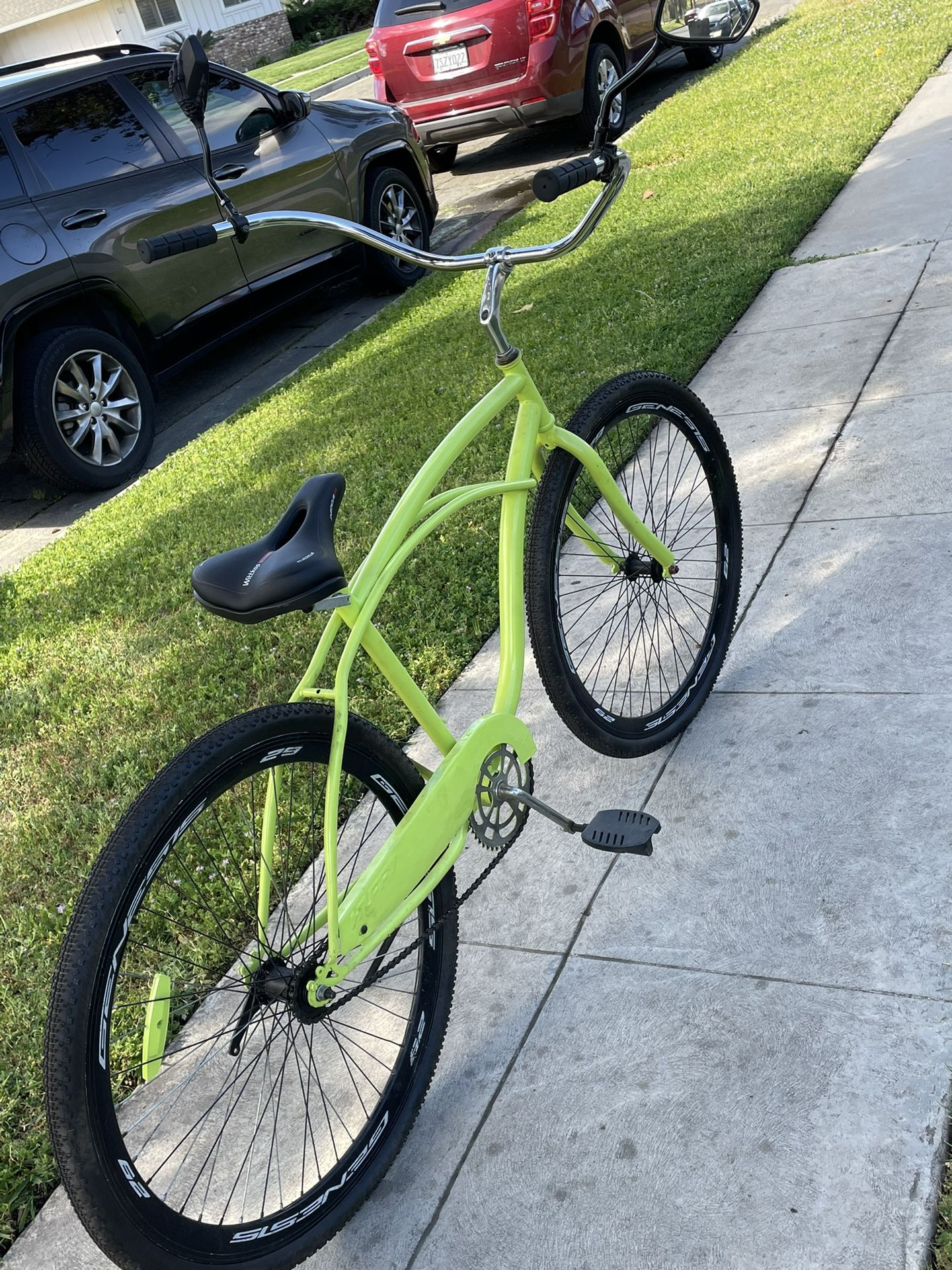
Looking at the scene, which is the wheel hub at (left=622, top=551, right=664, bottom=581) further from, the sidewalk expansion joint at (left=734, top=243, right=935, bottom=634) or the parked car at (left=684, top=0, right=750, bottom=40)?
the parked car at (left=684, top=0, right=750, bottom=40)

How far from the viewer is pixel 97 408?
6754mm

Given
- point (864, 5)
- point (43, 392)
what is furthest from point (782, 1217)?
point (864, 5)

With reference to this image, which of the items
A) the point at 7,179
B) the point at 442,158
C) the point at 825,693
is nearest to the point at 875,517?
the point at 825,693

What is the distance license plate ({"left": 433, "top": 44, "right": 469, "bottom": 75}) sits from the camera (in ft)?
33.6

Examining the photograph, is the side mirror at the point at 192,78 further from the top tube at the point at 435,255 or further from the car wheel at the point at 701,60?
the car wheel at the point at 701,60

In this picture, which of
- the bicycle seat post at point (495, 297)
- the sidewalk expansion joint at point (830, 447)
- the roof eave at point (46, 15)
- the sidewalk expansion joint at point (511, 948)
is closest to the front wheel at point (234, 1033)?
the sidewalk expansion joint at point (511, 948)

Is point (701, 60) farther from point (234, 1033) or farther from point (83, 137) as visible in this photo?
point (234, 1033)

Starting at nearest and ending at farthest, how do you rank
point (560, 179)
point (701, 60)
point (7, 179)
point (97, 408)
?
point (560, 179) < point (7, 179) < point (97, 408) < point (701, 60)

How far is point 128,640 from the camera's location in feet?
16.1

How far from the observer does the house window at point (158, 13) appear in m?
32.6

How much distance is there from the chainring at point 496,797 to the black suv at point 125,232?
4581 mm

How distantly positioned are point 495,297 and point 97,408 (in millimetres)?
4537

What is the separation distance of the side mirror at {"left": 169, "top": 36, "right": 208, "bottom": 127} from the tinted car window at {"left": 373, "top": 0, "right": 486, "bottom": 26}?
28.1 feet

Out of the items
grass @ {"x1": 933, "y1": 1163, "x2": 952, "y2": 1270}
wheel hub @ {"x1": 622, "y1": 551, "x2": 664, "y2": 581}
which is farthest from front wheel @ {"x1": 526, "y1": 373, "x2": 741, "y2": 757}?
grass @ {"x1": 933, "y1": 1163, "x2": 952, "y2": 1270}
